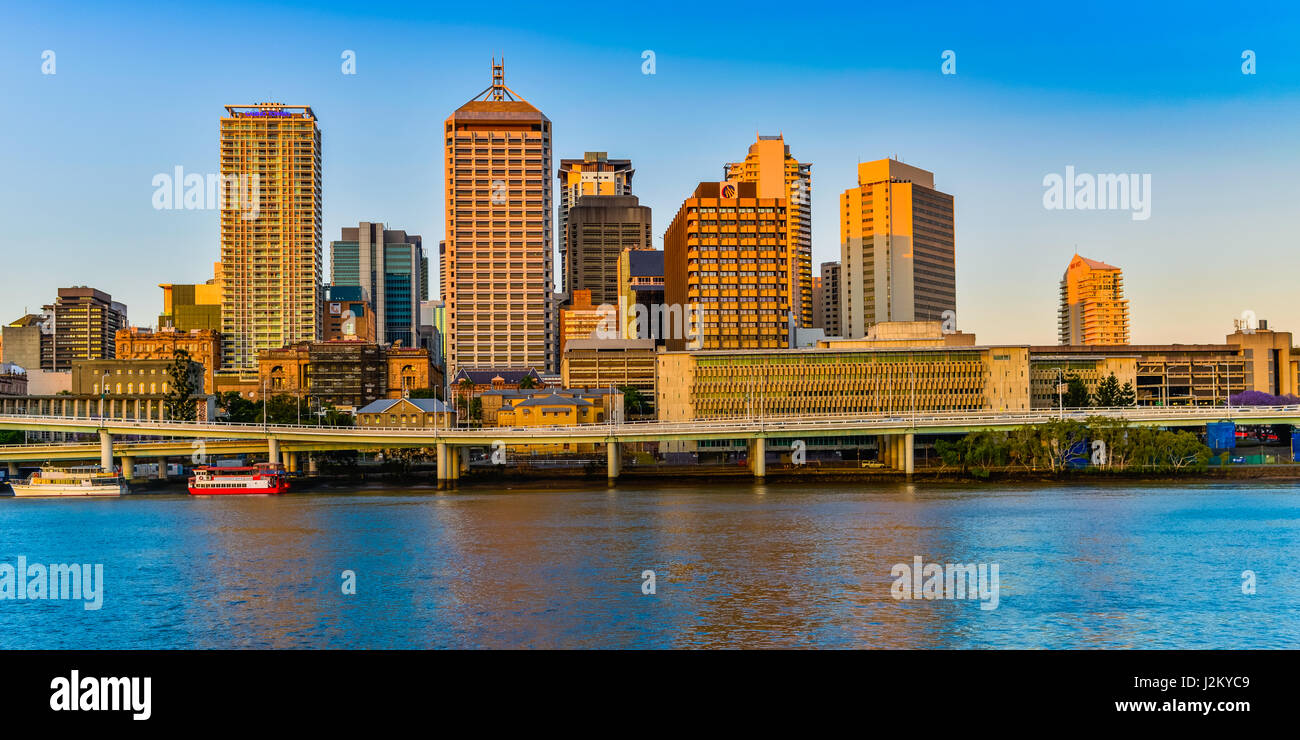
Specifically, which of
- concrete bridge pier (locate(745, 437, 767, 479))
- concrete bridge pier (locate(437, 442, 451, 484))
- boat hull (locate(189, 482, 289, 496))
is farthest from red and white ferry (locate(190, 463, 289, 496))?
concrete bridge pier (locate(745, 437, 767, 479))

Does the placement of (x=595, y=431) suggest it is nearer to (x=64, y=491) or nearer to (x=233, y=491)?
(x=233, y=491)

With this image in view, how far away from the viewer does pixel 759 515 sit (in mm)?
86812

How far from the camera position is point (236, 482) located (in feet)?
414

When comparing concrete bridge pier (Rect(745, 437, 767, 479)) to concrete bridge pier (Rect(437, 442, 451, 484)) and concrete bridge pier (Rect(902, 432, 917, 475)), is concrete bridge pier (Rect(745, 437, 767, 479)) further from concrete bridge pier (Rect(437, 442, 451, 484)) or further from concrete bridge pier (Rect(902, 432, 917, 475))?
concrete bridge pier (Rect(437, 442, 451, 484))

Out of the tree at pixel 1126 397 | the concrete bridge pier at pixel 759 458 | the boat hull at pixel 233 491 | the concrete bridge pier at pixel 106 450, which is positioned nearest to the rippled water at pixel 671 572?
the boat hull at pixel 233 491

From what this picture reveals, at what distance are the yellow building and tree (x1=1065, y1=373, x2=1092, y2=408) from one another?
11636 mm

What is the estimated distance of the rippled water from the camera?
41.5m

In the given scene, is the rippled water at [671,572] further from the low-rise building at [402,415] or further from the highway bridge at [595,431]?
the low-rise building at [402,415]

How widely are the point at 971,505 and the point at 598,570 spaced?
4631 centimetres

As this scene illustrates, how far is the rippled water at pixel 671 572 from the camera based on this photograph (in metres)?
41.5

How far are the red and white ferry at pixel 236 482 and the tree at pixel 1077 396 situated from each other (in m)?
132

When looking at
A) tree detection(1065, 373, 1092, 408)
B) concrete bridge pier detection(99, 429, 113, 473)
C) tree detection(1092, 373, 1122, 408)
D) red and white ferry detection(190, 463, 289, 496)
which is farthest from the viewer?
tree detection(1065, 373, 1092, 408)
